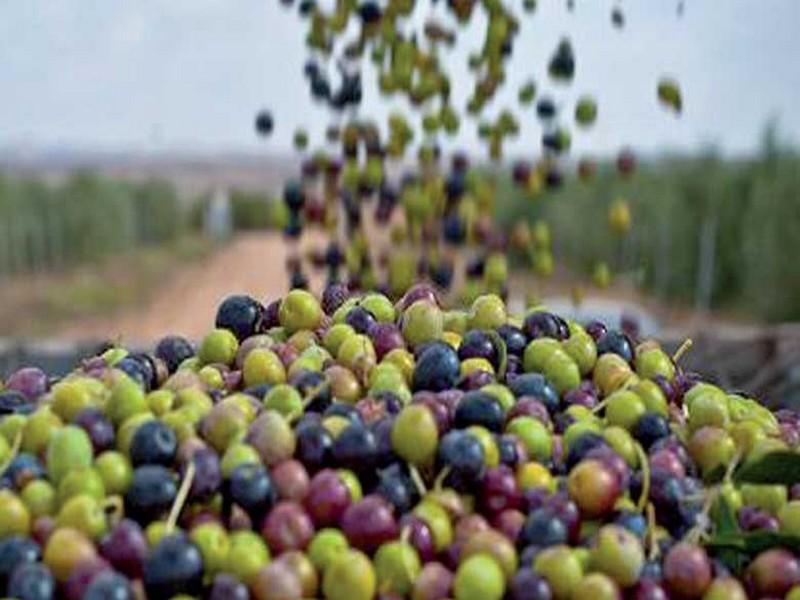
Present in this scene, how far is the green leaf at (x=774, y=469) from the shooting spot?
1.36 meters

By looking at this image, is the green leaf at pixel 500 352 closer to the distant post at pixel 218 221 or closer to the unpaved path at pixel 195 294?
the unpaved path at pixel 195 294

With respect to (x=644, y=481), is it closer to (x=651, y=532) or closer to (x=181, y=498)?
(x=651, y=532)

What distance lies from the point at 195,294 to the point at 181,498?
80.9 ft

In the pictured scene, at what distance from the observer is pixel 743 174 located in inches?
808

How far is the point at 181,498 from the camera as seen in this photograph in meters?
1.23

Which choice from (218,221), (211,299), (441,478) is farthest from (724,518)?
(218,221)

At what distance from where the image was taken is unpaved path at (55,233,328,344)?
20281 mm

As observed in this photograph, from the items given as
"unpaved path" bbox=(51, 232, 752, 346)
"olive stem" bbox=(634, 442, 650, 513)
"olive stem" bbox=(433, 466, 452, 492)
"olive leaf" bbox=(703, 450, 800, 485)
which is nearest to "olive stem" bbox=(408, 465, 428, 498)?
"olive stem" bbox=(433, 466, 452, 492)

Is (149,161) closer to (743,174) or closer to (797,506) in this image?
(743,174)

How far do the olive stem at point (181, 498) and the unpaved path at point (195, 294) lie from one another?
1338 cm

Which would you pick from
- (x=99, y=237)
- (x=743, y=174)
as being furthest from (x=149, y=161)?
(x=743, y=174)

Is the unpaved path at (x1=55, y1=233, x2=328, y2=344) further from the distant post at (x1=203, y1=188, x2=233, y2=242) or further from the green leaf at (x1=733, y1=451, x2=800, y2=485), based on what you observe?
the green leaf at (x1=733, y1=451, x2=800, y2=485)

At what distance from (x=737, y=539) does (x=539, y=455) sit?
203 mm

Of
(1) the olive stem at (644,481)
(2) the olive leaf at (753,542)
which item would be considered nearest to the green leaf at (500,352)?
(1) the olive stem at (644,481)
